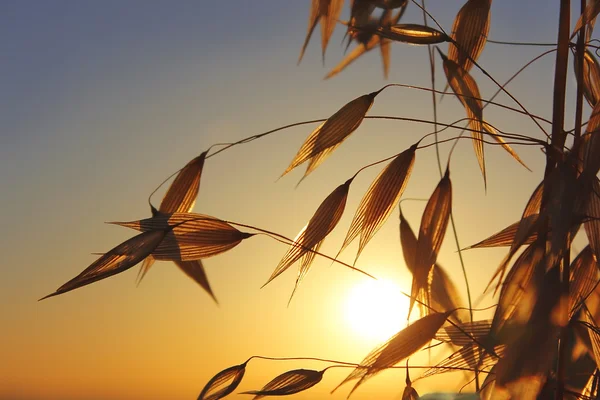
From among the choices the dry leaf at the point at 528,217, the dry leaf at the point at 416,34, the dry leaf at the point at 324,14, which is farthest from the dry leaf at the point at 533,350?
the dry leaf at the point at 324,14

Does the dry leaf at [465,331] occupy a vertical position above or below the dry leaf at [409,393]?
above

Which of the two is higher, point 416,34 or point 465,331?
point 416,34

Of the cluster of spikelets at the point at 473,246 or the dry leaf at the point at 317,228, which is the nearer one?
the cluster of spikelets at the point at 473,246

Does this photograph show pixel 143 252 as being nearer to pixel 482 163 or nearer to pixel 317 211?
pixel 317 211

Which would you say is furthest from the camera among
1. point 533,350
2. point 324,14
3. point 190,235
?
point 324,14

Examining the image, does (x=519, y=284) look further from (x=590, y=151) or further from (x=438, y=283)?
(x=438, y=283)

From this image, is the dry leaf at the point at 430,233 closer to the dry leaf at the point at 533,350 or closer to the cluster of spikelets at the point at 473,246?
the cluster of spikelets at the point at 473,246

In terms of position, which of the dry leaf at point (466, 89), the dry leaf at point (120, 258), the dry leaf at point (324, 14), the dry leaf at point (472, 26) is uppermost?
the dry leaf at point (324, 14)

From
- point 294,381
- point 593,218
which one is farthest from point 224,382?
point 593,218
